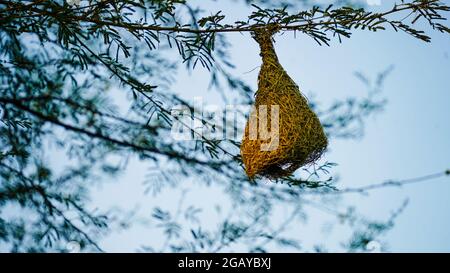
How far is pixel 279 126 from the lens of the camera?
1377mm

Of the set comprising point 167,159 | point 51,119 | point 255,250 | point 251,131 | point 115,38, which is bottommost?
point 255,250

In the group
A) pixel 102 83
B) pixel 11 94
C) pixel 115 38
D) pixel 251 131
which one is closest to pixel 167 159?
pixel 102 83

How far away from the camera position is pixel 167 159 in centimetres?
215

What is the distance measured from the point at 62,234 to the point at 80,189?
0.22m

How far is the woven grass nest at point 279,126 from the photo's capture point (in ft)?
4.48

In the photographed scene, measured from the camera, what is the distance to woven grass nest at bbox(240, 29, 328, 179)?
137cm

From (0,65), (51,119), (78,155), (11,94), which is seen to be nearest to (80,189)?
(78,155)

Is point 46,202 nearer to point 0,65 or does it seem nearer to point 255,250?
point 0,65

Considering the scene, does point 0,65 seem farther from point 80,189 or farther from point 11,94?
point 80,189

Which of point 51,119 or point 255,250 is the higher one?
point 51,119

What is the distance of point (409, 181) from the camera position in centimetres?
179
